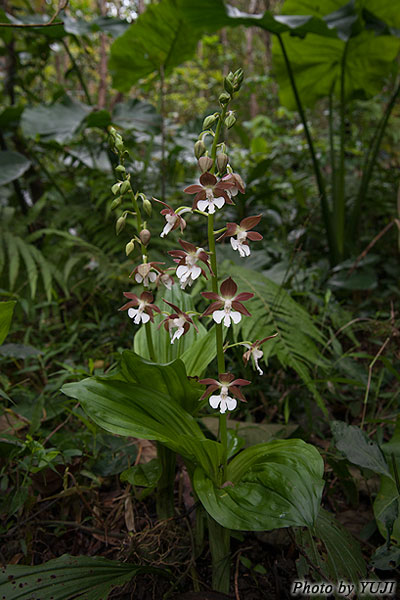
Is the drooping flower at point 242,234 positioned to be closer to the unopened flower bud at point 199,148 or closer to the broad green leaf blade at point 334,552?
the unopened flower bud at point 199,148

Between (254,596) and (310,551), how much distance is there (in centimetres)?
25

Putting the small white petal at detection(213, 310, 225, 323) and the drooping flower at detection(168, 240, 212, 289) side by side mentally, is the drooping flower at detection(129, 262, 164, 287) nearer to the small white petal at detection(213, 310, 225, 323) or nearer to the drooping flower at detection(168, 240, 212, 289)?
the drooping flower at detection(168, 240, 212, 289)

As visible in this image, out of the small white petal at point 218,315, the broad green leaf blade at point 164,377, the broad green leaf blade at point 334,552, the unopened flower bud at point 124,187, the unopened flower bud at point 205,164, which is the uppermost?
the unopened flower bud at point 205,164

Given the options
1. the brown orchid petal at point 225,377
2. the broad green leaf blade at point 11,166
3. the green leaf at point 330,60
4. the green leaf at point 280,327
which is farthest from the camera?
the green leaf at point 330,60

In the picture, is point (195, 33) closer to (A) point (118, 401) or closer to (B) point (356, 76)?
(B) point (356, 76)

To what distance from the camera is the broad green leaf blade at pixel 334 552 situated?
100 cm

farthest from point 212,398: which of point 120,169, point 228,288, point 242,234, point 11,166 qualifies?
point 11,166

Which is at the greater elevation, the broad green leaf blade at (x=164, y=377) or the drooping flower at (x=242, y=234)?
the drooping flower at (x=242, y=234)

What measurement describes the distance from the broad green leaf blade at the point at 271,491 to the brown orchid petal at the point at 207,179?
26.3 inches

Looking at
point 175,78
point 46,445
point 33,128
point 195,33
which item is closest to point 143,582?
point 46,445

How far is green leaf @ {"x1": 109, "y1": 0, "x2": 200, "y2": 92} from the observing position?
300 cm

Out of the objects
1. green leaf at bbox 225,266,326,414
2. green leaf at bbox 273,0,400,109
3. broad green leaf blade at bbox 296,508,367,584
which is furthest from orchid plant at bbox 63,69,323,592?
green leaf at bbox 273,0,400,109

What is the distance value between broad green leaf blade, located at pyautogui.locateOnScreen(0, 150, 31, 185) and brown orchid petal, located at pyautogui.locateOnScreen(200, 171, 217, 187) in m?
1.76

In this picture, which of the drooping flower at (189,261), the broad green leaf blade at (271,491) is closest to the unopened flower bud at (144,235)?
the drooping flower at (189,261)
